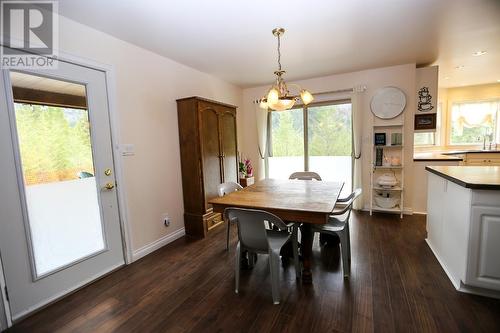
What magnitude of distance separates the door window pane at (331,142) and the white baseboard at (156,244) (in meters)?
2.70

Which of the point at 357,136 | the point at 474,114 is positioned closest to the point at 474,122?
the point at 474,114

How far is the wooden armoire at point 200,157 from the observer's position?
3.13 metres

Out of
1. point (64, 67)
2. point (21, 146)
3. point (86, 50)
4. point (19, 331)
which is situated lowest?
point (19, 331)

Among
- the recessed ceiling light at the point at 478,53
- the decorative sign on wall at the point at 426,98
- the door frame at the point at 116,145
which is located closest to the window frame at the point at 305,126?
the decorative sign on wall at the point at 426,98

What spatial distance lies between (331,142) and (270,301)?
3186mm

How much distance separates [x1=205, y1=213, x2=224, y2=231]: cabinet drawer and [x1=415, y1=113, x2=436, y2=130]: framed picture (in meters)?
3.48

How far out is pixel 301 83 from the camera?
4.39 m

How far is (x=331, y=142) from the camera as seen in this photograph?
433 cm

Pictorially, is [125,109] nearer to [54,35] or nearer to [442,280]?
[54,35]

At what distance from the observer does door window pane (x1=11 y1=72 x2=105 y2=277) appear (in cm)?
184

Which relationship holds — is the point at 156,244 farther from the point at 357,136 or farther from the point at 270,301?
the point at 357,136

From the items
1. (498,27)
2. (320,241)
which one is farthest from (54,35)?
(498,27)

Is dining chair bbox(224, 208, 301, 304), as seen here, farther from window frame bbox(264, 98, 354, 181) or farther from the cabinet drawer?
window frame bbox(264, 98, 354, 181)

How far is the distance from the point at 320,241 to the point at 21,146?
308cm
